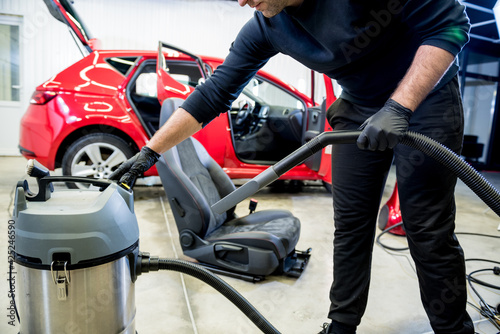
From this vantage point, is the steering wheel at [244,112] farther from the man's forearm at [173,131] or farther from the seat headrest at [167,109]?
the man's forearm at [173,131]

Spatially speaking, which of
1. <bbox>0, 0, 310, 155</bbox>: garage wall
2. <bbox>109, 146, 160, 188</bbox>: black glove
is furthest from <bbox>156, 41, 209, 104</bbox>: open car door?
<bbox>0, 0, 310, 155</bbox>: garage wall

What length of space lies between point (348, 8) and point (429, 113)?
1.16 feet

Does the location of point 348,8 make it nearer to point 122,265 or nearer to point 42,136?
point 122,265

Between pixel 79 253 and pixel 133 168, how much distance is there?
0.33m

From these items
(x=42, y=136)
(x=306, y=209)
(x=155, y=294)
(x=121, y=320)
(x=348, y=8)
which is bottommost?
(x=306, y=209)

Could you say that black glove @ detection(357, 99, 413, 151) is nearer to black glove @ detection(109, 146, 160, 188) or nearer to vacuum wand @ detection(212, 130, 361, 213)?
vacuum wand @ detection(212, 130, 361, 213)

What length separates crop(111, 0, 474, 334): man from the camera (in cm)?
84

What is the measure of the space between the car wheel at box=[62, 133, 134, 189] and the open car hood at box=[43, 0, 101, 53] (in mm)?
770

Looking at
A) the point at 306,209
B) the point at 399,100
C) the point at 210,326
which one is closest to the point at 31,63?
the point at 306,209

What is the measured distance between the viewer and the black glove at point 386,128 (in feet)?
2.61

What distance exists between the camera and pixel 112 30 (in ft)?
17.0

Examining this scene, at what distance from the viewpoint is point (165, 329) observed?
1.24m

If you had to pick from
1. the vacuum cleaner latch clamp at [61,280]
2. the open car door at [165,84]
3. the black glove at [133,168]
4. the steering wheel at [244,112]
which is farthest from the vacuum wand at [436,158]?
the steering wheel at [244,112]

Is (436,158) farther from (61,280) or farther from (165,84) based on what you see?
(165,84)
